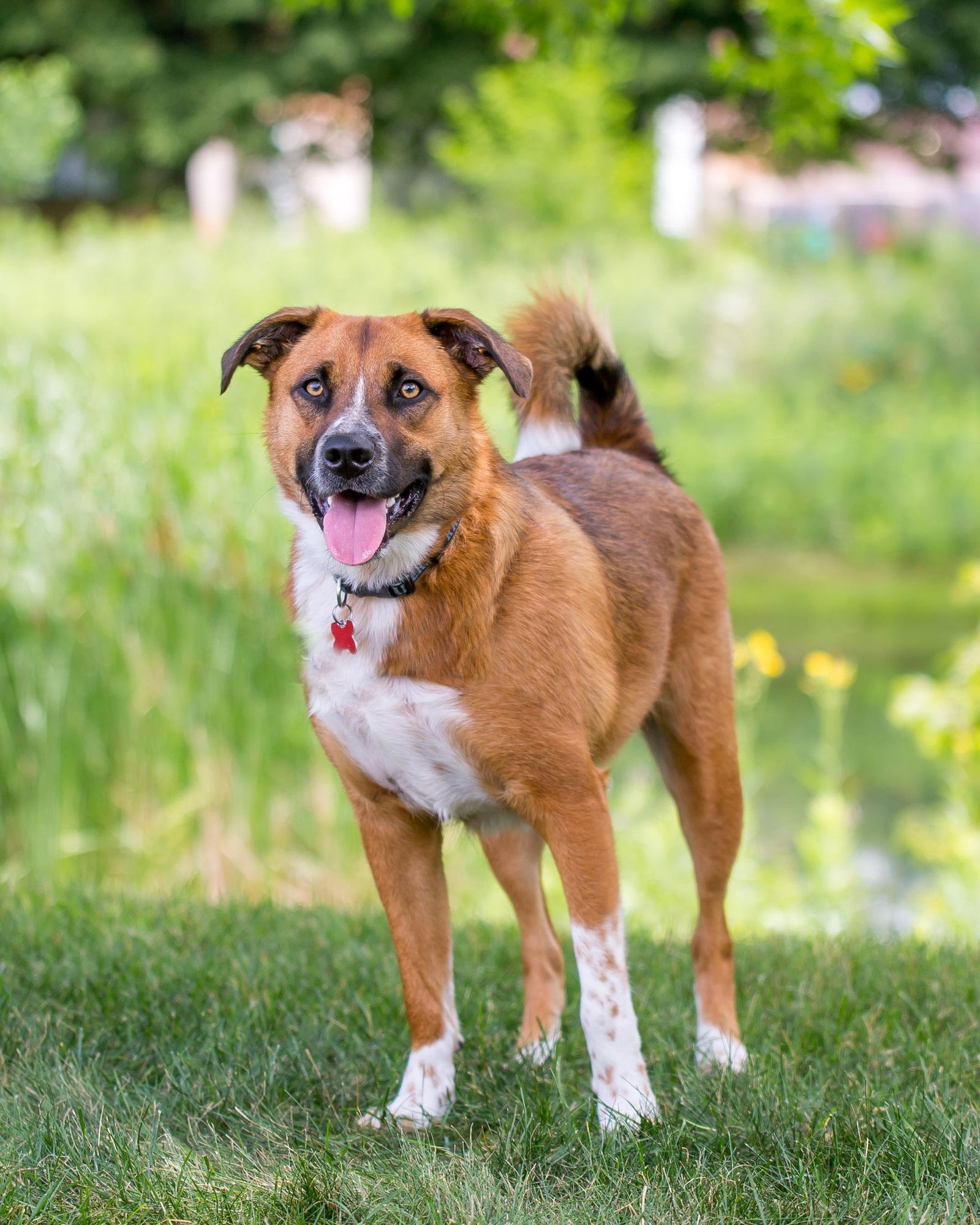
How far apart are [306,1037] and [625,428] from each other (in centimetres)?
183

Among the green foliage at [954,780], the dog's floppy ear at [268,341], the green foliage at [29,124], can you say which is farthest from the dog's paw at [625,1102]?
the green foliage at [29,124]

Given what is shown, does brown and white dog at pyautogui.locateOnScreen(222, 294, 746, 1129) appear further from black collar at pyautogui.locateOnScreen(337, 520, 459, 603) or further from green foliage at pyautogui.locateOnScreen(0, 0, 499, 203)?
green foliage at pyautogui.locateOnScreen(0, 0, 499, 203)

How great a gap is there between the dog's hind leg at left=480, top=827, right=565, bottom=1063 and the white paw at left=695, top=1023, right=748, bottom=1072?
13.3 inches

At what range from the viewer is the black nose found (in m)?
2.80

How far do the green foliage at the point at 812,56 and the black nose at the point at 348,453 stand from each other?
2.47 m

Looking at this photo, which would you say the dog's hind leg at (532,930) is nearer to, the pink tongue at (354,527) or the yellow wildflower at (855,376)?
the pink tongue at (354,527)

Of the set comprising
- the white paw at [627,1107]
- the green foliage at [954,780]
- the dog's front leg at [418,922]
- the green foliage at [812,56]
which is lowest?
the green foliage at [954,780]

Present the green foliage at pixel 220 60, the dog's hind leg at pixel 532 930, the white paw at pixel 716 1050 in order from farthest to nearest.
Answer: the green foliage at pixel 220 60 < the dog's hind leg at pixel 532 930 < the white paw at pixel 716 1050

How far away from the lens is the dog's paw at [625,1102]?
2.86m

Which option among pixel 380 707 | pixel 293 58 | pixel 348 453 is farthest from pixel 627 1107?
pixel 293 58

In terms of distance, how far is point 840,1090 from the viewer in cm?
302

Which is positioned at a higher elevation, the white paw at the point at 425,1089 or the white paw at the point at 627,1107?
the white paw at the point at 627,1107

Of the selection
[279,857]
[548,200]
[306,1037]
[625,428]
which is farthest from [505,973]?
[548,200]

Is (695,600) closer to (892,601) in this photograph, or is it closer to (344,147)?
(892,601)
